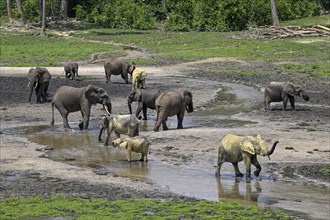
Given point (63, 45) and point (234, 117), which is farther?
point (63, 45)

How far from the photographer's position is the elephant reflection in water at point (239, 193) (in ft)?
50.4

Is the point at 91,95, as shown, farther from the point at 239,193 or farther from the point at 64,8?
the point at 64,8

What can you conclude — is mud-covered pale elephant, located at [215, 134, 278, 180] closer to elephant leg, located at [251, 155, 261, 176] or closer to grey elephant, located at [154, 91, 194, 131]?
elephant leg, located at [251, 155, 261, 176]

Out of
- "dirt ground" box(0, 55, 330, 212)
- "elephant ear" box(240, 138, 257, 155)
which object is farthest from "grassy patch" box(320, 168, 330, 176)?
"elephant ear" box(240, 138, 257, 155)

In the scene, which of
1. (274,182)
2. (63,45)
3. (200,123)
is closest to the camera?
(274,182)

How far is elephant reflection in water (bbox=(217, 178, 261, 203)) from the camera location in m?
15.4

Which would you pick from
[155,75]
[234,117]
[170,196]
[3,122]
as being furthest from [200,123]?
[155,75]

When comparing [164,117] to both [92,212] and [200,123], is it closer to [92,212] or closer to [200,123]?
[200,123]

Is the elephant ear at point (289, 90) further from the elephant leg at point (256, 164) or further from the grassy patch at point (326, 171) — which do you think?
the elephant leg at point (256, 164)

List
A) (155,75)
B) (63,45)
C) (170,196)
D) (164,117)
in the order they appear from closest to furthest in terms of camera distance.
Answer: (170,196) < (164,117) < (155,75) < (63,45)

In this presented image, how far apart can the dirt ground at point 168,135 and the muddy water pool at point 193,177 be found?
0.39 meters

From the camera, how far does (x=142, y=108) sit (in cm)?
2539

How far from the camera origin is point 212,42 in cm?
5391

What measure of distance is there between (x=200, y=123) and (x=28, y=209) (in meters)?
11.7
